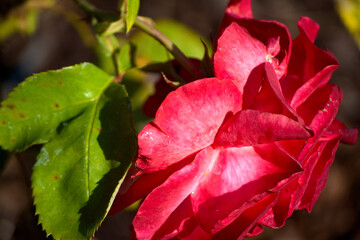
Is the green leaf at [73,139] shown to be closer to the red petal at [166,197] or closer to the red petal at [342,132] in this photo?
the red petal at [166,197]

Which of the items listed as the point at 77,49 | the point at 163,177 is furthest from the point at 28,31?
the point at 77,49

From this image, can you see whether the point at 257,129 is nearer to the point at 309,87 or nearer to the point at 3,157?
the point at 309,87

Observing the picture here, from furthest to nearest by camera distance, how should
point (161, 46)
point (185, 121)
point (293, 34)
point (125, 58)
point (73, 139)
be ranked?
point (293, 34) < point (161, 46) < point (125, 58) < point (73, 139) < point (185, 121)

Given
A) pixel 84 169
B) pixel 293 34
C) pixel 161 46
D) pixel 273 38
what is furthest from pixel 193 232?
pixel 293 34

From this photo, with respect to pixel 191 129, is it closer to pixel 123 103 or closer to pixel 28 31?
pixel 123 103

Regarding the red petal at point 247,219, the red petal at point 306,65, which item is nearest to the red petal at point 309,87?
the red petal at point 306,65

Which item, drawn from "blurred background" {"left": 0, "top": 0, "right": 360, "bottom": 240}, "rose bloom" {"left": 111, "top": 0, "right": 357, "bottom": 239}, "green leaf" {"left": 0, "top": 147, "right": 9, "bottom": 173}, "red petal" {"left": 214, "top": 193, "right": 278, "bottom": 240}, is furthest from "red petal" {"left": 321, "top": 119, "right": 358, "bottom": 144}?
"blurred background" {"left": 0, "top": 0, "right": 360, "bottom": 240}

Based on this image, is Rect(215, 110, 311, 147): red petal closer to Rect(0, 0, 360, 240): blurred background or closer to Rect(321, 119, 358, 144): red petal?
Rect(321, 119, 358, 144): red petal
